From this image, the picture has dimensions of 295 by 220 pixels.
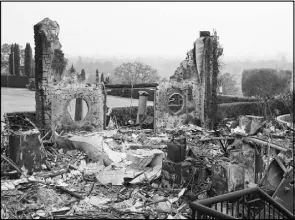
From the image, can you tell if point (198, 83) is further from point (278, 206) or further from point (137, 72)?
point (137, 72)

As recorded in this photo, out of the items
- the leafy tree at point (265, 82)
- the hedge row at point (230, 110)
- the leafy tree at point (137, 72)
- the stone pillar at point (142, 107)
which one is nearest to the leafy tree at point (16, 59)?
the leafy tree at point (137, 72)

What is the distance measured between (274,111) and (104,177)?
1909cm

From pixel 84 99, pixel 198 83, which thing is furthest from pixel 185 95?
pixel 84 99

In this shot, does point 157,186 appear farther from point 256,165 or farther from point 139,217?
point 256,165

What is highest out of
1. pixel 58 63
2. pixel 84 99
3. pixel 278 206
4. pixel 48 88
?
pixel 58 63

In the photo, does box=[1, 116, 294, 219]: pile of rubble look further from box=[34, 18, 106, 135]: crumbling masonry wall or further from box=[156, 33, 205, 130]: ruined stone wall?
box=[156, 33, 205, 130]: ruined stone wall

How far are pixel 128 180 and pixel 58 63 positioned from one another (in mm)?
7378

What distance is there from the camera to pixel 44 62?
15.4 meters

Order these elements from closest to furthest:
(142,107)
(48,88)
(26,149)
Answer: (26,149)
(48,88)
(142,107)

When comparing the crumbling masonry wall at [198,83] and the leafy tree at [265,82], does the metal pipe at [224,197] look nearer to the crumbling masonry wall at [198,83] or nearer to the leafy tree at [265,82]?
the crumbling masonry wall at [198,83]

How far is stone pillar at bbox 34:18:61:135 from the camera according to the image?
15375mm

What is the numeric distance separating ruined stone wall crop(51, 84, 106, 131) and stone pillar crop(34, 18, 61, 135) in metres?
0.29

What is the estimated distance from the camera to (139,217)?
8.34 m

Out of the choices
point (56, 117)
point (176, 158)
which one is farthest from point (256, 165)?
point (56, 117)
